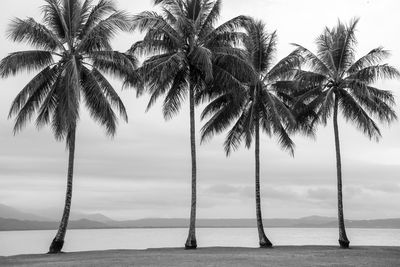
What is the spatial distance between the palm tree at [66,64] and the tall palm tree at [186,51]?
1.59 meters

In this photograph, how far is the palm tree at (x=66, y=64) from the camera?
3212cm

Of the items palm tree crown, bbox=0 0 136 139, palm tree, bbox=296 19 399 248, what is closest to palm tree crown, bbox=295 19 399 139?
palm tree, bbox=296 19 399 248

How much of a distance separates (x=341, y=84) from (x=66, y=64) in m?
19.0

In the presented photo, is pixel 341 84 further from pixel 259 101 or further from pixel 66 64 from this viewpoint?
pixel 66 64

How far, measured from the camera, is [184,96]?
37031mm

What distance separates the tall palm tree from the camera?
34250mm

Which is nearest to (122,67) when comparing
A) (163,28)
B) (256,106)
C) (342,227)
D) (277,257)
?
(163,28)

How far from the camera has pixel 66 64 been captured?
106ft

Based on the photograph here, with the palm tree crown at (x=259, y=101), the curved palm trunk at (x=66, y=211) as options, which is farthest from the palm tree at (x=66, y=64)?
the palm tree crown at (x=259, y=101)

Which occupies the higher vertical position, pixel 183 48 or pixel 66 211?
pixel 183 48

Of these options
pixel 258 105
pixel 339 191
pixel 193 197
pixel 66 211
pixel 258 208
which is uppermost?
pixel 258 105

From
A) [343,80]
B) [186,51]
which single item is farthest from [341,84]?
[186,51]

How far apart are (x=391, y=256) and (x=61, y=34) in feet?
76.8

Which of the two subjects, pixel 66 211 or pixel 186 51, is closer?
pixel 66 211
